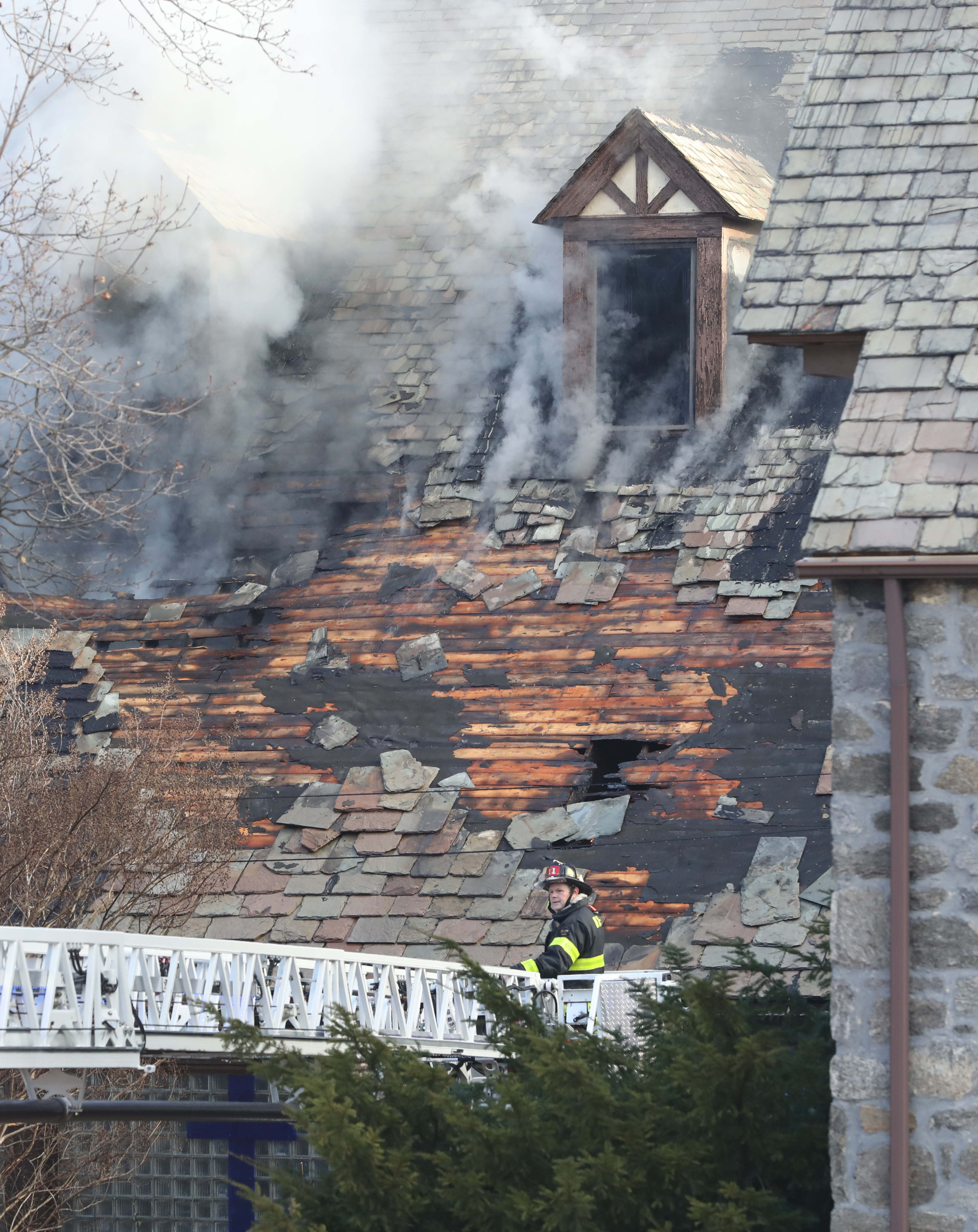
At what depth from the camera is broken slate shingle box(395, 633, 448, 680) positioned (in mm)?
10930

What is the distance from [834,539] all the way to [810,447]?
5401 millimetres

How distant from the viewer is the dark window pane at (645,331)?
39.1 feet

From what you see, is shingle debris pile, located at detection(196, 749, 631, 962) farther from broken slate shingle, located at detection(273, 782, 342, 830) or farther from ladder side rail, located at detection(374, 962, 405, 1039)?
Result: ladder side rail, located at detection(374, 962, 405, 1039)

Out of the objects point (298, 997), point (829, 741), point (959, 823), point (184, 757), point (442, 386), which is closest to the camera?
point (959, 823)

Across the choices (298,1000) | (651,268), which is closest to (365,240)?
(651,268)

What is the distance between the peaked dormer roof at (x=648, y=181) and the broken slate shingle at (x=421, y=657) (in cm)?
326

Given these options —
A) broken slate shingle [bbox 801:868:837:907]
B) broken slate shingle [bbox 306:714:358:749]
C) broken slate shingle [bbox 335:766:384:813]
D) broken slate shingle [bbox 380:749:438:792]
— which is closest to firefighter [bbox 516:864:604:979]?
broken slate shingle [bbox 801:868:837:907]

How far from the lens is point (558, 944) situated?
28.2 ft

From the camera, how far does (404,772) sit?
34.0 ft

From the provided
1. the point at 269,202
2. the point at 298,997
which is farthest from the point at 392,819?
the point at 269,202

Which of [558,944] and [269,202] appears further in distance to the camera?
[269,202]

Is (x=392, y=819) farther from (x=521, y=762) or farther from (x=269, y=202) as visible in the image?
(x=269, y=202)

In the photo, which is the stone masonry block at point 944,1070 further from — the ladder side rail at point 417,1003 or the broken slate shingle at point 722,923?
the broken slate shingle at point 722,923

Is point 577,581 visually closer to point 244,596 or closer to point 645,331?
point 645,331
